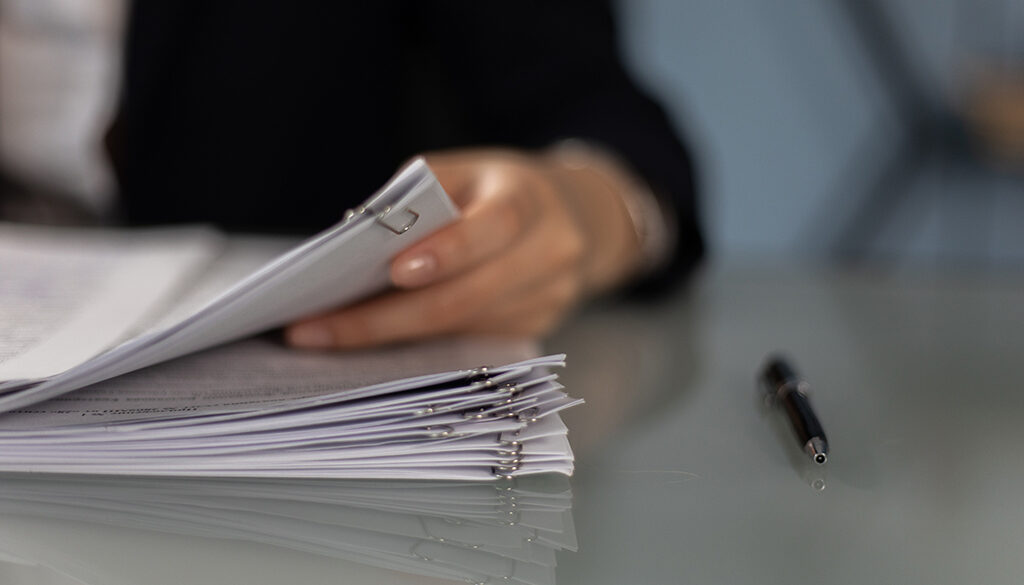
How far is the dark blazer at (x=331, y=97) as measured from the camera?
919 millimetres

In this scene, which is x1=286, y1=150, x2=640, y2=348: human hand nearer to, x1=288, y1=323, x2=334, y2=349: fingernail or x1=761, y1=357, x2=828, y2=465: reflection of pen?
x1=288, y1=323, x2=334, y2=349: fingernail

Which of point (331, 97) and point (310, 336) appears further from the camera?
point (331, 97)

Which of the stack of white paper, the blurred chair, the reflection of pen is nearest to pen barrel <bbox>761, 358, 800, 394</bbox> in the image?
the reflection of pen

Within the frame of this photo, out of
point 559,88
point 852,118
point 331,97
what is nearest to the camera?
point 559,88

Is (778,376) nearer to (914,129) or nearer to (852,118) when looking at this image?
(852,118)

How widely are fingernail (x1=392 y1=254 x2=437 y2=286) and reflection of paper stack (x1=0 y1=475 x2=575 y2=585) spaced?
0.11 metres

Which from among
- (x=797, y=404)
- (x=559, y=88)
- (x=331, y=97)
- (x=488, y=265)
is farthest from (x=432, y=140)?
(x=797, y=404)

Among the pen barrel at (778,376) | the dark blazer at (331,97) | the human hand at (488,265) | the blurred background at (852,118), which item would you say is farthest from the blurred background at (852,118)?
the pen barrel at (778,376)

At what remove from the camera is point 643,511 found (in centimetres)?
32

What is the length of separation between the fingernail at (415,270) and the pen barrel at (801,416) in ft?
0.59

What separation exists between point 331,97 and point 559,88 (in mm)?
349

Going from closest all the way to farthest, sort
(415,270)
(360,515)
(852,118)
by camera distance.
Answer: (360,515) → (415,270) → (852,118)

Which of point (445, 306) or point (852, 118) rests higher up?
point (852, 118)

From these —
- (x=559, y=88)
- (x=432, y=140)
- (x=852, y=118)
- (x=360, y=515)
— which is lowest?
(x=360, y=515)
